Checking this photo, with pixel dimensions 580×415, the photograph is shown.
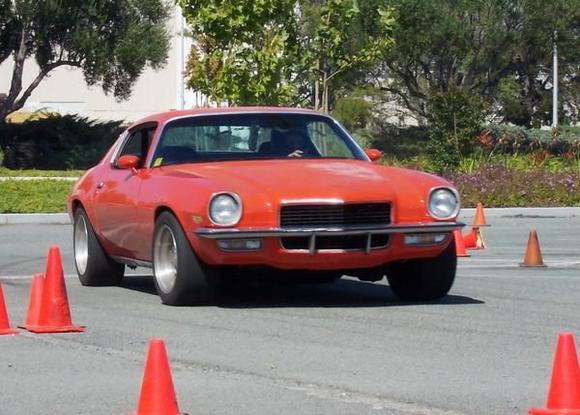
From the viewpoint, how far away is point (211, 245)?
10.5m

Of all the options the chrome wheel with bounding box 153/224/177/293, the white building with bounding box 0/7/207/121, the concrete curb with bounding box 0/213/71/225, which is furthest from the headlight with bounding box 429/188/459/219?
the white building with bounding box 0/7/207/121

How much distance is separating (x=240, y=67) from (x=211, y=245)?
65.0ft

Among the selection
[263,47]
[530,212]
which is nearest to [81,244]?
[530,212]

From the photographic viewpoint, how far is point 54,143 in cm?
4338

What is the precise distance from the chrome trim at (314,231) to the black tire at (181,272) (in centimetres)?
24

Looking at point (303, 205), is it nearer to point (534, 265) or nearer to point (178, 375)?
point (178, 375)

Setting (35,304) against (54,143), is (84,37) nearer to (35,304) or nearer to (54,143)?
(54,143)

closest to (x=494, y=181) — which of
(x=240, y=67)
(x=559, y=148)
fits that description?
(x=240, y=67)

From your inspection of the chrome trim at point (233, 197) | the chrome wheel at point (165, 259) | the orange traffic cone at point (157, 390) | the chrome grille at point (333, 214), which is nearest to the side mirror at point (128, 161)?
the chrome wheel at point (165, 259)

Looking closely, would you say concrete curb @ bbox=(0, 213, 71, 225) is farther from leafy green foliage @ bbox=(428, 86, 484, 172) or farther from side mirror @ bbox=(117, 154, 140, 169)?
side mirror @ bbox=(117, 154, 140, 169)

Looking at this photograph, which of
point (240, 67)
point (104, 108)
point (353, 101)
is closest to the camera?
point (240, 67)

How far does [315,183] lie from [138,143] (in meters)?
2.65

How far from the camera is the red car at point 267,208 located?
10453mm

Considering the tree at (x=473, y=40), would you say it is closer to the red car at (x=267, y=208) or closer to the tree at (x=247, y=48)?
the tree at (x=247, y=48)
